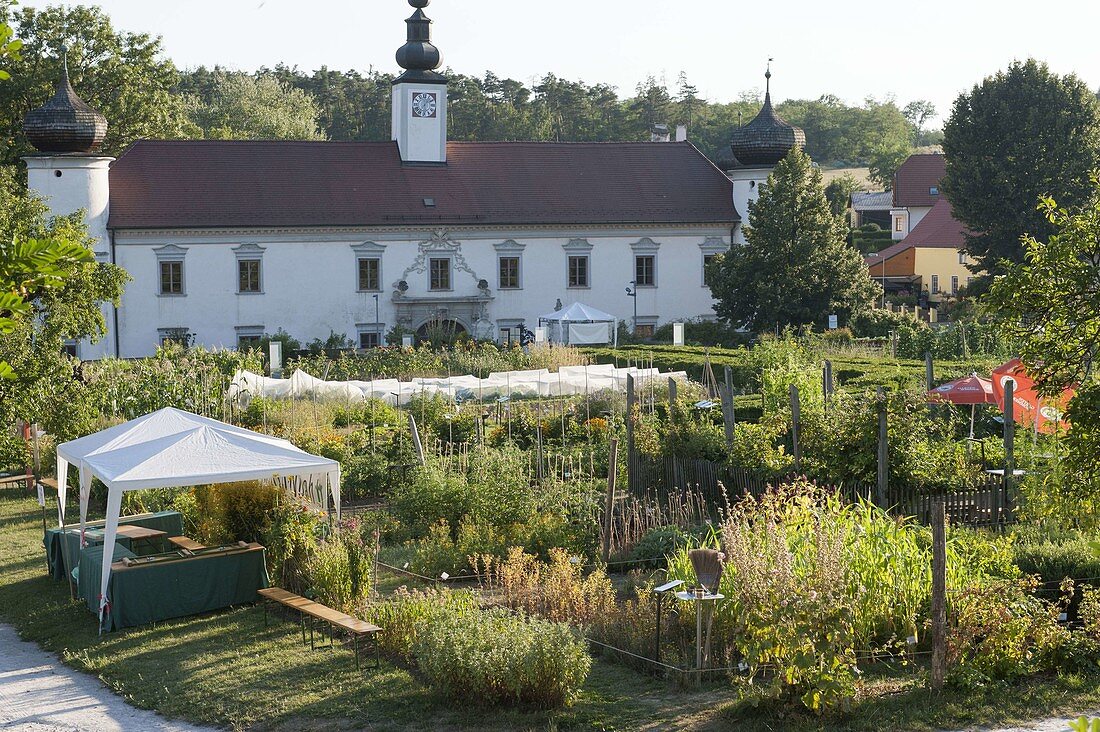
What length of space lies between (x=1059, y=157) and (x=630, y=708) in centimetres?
3835

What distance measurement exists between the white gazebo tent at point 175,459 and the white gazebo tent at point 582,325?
2293 centimetres

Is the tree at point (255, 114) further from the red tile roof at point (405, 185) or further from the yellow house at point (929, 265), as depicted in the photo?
the yellow house at point (929, 265)

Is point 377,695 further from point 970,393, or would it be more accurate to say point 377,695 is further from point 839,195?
point 839,195

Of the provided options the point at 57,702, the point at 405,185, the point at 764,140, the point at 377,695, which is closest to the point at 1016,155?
the point at 764,140

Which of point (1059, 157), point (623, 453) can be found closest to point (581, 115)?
point (1059, 157)

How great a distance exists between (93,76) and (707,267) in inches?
724

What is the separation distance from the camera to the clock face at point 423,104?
39875 millimetres

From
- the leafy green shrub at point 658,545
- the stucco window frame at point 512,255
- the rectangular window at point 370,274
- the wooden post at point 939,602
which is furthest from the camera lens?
the stucco window frame at point 512,255

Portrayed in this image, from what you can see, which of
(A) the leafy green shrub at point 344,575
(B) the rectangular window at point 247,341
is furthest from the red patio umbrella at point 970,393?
(B) the rectangular window at point 247,341

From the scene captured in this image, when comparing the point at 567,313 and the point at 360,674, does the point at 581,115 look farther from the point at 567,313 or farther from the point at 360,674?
the point at 360,674

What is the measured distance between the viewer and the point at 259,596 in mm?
12516

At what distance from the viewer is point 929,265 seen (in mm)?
54750

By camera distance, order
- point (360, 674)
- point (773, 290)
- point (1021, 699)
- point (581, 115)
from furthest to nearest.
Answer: point (581, 115) < point (773, 290) < point (360, 674) < point (1021, 699)

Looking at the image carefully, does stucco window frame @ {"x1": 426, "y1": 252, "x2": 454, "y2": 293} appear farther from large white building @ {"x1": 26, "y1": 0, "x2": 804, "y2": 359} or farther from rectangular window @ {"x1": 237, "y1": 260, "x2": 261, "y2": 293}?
rectangular window @ {"x1": 237, "y1": 260, "x2": 261, "y2": 293}
